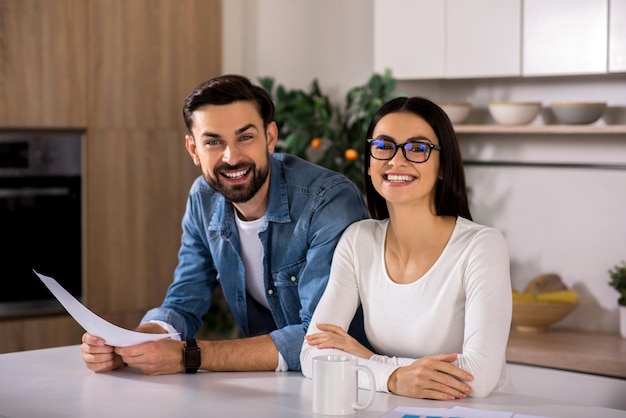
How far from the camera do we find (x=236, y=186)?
2.40 m

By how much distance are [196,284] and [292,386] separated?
687mm

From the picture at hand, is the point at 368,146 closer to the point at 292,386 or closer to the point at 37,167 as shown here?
the point at 292,386

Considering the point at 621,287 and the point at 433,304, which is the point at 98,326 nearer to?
the point at 433,304

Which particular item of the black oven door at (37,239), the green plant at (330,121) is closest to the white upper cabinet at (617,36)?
the green plant at (330,121)

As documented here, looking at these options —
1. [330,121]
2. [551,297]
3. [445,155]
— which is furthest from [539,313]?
[445,155]

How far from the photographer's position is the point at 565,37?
11.8 feet

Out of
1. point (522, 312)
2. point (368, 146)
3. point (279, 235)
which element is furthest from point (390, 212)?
point (522, 312)

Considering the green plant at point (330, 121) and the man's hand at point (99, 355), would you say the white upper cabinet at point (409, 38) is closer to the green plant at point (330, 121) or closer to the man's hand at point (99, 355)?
the green plant at point (330, 121)

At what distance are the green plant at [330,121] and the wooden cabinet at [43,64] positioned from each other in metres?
0.86

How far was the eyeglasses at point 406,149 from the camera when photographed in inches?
84.8

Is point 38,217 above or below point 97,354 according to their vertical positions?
above

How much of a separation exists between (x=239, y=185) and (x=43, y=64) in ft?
6.61

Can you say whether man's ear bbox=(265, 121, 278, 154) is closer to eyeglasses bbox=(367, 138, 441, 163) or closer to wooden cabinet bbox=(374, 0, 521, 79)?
eyeglasses bbox=(367, 138, 441, 163)

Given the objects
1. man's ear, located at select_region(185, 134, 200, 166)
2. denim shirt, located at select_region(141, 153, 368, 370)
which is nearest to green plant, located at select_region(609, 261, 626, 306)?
denim shirt, located at select_region(141, 153, 368, 370)
